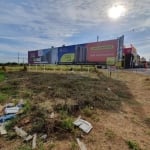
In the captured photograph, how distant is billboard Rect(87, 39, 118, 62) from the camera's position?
99.2 ft

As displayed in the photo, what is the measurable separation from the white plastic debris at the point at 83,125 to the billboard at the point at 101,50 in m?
27.3

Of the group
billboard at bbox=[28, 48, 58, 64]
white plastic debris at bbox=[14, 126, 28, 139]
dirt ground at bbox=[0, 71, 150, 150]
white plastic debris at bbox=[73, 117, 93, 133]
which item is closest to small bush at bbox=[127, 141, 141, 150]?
dirt ground at bbox=[0, 71, 150, 150]

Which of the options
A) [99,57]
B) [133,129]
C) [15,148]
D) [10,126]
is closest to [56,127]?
[15,148]

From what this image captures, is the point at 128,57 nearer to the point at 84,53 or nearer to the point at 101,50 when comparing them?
the point at 101,50

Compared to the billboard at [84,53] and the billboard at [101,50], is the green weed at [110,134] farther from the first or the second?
the billboard at [101,50]

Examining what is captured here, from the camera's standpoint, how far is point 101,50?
32469mm

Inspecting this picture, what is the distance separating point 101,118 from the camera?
4121mm

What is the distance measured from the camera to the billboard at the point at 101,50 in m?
30.2

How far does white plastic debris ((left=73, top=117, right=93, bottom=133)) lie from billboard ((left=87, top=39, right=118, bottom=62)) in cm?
2734

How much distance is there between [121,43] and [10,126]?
90.1 ft

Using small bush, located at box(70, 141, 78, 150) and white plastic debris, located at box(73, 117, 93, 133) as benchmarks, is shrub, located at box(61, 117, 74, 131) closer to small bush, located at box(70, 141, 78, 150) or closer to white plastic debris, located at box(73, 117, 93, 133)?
white plastic debris, located at box(73, 117, 93, 133)

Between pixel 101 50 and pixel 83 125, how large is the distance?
29864mm

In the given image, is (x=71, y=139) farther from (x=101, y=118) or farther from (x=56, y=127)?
(x=101, y=118)

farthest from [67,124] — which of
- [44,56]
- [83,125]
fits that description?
[44,56]
